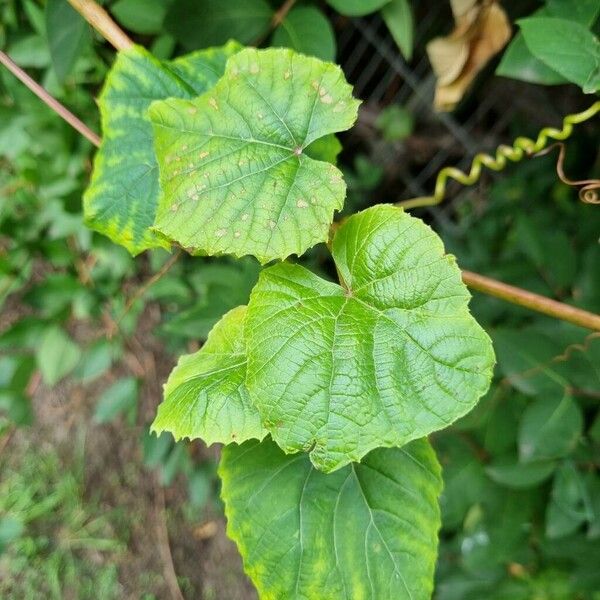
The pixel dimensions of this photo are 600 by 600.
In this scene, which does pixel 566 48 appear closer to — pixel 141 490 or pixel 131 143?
pixel 131 143

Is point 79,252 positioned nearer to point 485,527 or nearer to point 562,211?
point 485,527

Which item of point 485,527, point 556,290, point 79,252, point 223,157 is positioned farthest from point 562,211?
point 223,157

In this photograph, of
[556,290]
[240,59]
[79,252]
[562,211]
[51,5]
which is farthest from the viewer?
[562,211]

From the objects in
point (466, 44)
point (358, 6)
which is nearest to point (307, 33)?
point (358, 6)

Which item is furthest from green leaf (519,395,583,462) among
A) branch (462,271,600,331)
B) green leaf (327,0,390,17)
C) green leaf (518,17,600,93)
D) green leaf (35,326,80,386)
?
green leaf (35,326,80,386)

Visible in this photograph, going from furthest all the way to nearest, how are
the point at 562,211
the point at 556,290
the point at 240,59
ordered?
1. the point at 562,211
2. the point at 556,290
3. the point at 240,59

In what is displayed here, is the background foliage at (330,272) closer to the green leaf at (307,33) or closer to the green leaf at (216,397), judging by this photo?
the green leaf at (307,33)

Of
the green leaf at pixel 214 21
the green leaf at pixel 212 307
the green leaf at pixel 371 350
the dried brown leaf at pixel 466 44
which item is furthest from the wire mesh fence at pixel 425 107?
the green leaf at pixel 371 350

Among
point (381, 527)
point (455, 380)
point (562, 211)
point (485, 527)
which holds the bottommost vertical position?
point (485, 527)
